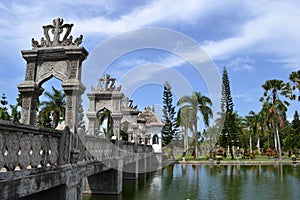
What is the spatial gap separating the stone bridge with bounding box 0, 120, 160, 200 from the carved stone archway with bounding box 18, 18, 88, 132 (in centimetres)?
98

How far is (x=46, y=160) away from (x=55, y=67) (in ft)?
9.23

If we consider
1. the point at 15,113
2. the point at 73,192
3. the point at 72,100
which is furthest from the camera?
the point at 15,113

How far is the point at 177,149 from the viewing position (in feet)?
124

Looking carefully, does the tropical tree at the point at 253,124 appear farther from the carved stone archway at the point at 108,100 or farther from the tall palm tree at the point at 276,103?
the carved stone archway at the point at 108,100

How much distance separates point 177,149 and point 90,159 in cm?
3069

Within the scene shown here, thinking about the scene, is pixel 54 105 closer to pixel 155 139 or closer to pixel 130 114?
pixel 130 114

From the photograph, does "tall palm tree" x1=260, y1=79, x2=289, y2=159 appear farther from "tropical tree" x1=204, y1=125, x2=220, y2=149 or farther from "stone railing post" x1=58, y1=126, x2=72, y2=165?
"stone railing post" x1=58, y1=126, x2=72, y2=165

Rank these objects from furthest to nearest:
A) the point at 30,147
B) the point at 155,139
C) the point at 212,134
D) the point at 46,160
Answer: the point at 212,134, the point at 155,139, the point at 46,160, the point at 30,147

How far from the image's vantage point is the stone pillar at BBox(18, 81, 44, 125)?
6.98 meters

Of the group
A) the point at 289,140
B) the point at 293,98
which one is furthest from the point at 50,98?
the point at 289,140

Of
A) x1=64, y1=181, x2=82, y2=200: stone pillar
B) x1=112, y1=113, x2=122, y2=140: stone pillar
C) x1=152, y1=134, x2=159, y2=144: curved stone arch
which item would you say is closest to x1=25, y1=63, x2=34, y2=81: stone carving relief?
x1=64, y1=181, x2=82, y2=200: stone pillar

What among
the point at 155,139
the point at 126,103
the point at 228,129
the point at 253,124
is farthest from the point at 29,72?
the point at 253,124

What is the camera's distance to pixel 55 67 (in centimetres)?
704

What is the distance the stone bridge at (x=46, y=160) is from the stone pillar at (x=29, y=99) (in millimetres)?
1396
